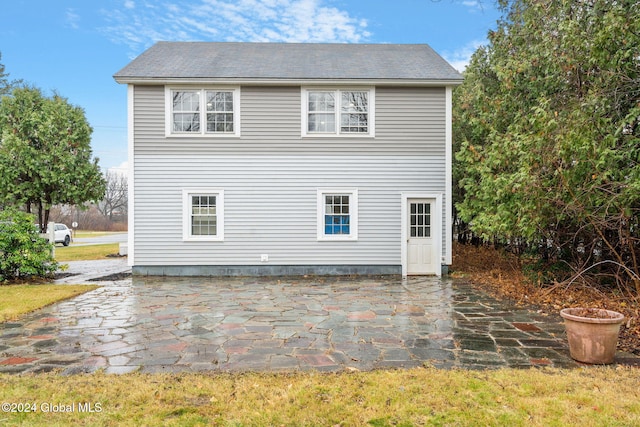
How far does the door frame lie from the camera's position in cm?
1084

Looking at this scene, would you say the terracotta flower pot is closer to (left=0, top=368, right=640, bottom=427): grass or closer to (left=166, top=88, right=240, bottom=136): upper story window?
(left=0, top=368, right=640, bottom=427): grass

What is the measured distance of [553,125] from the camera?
20.6 feet

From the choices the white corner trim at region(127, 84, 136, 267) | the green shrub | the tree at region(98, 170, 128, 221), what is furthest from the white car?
the tree at region(98, 170, 128, 221)

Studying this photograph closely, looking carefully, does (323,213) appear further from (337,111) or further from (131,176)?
(131,176)

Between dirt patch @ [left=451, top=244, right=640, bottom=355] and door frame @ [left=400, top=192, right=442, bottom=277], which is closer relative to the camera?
dirt patch @ [left=451, top=244, right=640, bottom=355]

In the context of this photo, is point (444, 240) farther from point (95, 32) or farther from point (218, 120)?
point (95, 32)

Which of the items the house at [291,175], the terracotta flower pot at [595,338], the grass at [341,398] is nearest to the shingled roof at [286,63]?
the house at [291,175]

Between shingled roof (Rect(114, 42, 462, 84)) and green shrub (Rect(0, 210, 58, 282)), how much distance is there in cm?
441

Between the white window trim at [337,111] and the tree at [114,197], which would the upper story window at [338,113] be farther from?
the tree at [114,197]

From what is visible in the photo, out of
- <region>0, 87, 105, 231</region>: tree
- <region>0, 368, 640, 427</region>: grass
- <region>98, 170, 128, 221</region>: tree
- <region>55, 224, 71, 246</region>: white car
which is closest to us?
<region>0, 368, 640, 427</region>: grass

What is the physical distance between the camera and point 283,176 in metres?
10.9

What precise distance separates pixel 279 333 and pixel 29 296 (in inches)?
236

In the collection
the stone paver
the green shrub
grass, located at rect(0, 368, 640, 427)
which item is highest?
the green shrub

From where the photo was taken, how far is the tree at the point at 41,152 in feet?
45.2
